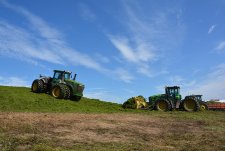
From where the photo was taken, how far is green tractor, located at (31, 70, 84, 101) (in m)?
33.9

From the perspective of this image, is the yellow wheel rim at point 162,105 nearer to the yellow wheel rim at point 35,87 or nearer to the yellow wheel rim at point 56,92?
the yellow wheel rim at point 56,92

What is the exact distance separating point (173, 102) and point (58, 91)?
1155 centimetres

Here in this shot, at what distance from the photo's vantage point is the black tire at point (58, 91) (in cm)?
3312

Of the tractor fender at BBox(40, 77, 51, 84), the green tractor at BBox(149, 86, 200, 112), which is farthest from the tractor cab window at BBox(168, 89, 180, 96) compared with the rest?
the tractor fender at BBox(40, 77, 51, 84)

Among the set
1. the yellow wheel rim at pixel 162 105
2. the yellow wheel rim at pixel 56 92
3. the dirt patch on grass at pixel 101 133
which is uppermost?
the yellow wheel rim at pixel 56 92

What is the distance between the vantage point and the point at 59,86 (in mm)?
33562

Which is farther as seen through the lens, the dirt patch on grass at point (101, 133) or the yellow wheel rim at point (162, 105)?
the yellow wheel rim at point (162, 105)

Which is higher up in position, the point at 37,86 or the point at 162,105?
the point at 37,86

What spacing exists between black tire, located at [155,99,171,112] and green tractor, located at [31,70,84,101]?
7.60m

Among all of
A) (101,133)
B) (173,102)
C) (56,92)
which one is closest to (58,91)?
(56,92)

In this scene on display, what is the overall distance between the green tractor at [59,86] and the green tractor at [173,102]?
780 cm

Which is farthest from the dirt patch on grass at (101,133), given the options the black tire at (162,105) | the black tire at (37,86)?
the black tire at (37,86)

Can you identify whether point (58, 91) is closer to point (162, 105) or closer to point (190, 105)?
point (162, 105)

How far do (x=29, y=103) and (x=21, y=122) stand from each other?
10742 mm
